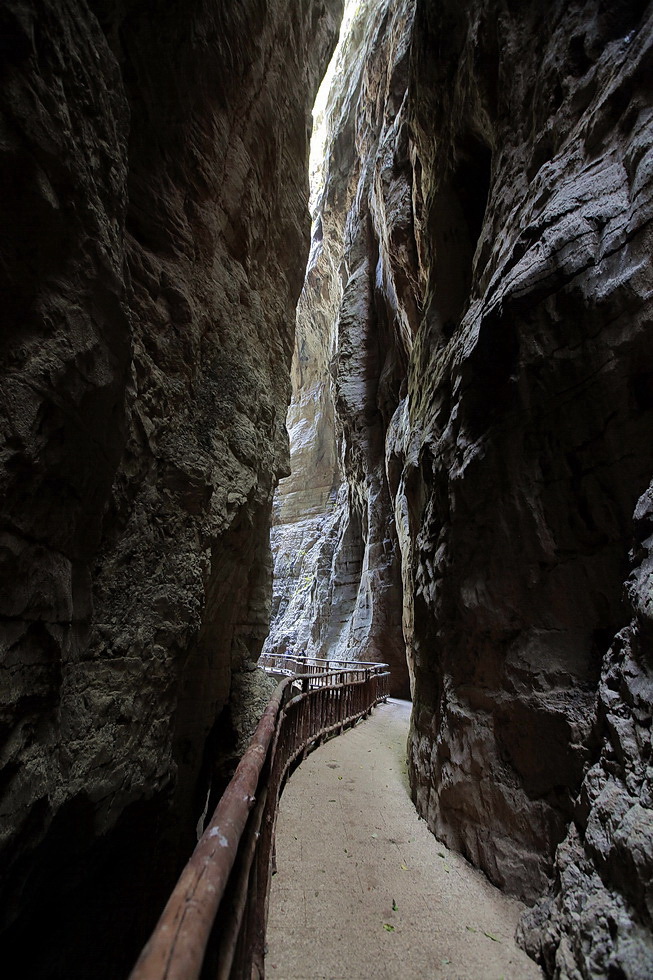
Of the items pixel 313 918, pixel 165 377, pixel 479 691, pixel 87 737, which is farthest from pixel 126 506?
pixel 479 691

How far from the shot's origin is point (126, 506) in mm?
4305

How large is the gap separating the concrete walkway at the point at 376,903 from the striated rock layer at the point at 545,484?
0.81 feet

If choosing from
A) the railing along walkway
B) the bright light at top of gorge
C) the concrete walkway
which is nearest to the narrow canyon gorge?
the concrete walkway

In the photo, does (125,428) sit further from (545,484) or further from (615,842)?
(615,842)

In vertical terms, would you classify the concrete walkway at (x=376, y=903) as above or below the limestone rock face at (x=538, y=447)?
below

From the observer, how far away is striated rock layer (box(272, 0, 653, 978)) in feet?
8.50

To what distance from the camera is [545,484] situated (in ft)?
13.0

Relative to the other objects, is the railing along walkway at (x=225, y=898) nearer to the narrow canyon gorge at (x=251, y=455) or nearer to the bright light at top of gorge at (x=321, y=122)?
the narrow canyon gorge at (x=251, y=455)

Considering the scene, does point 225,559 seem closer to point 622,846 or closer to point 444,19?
point 622,846

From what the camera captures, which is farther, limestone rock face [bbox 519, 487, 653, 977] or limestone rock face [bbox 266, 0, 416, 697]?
limestone rock face [bbox 266, 0, 416, 697]

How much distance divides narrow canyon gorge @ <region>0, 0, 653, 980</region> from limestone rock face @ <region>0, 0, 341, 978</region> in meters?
0.03

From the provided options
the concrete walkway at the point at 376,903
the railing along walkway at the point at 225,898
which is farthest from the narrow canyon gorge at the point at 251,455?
the railing along walkway at the point at 225,898

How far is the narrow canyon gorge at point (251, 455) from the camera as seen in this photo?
2.74 m

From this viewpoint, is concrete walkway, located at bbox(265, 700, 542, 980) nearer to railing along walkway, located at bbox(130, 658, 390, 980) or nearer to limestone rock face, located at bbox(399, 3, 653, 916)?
limestone rock face, located at bbox(399, 3, 653, 916)
